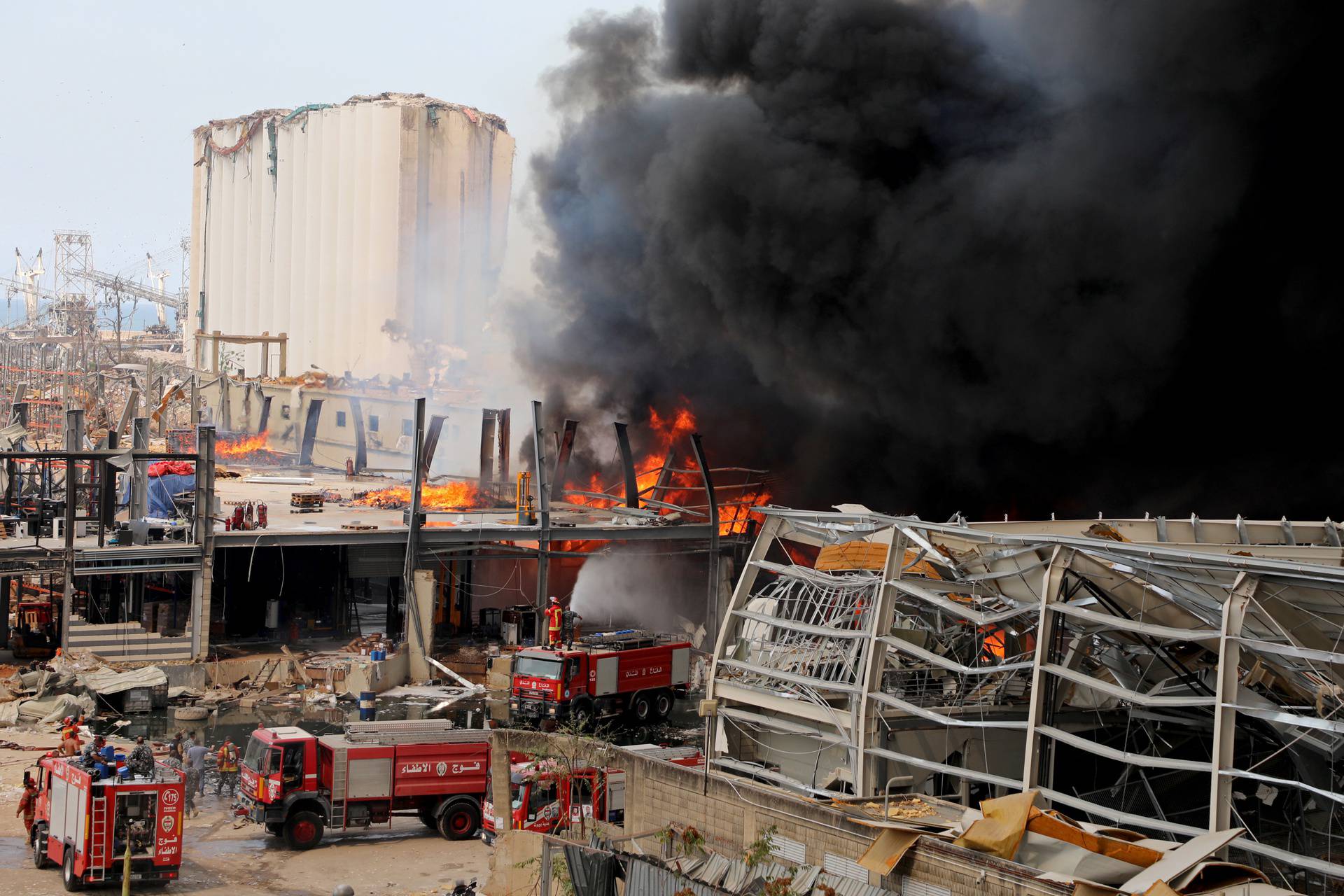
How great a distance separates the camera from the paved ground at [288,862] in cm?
1916

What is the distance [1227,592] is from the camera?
15.1 m

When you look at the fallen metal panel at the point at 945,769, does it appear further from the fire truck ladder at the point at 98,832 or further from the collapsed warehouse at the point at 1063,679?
the fire truck ladder at the point at 98,832

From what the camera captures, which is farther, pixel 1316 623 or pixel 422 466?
pixel 422 466

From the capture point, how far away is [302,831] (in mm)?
21250

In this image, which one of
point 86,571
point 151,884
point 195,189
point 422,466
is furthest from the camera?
point 195,189

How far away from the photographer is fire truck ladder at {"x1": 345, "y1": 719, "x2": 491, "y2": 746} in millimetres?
21812

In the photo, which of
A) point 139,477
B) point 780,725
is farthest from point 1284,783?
point 139,477

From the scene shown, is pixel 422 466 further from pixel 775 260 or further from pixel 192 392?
pixel 192 392

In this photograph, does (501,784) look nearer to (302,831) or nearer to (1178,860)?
(302,831)

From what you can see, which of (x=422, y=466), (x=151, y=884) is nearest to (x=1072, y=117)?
(x=422, y=466)

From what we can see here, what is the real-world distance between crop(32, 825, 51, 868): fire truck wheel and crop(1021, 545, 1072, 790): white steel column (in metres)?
13.4

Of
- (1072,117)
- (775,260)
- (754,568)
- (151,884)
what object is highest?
(1072,117)

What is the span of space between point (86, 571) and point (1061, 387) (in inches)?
1091

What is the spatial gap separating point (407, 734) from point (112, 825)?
4935 mm
